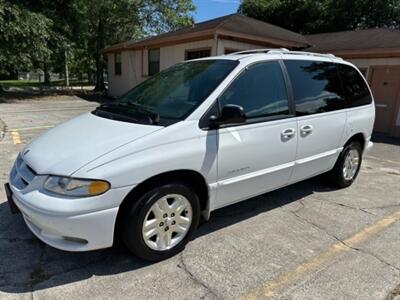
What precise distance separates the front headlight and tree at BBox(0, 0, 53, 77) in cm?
1453

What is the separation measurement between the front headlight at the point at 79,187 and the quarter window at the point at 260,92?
138 cm

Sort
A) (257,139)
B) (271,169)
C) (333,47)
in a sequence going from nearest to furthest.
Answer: (257,139) → (271,169) → (333,47)

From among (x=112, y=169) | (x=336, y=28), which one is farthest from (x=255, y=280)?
(x=336, y=28)

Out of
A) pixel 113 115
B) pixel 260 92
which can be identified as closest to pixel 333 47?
pixel 260 92

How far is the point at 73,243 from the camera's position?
2.56 meters

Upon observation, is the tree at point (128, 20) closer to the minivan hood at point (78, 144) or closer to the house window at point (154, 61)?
the house window at point (154, 61)

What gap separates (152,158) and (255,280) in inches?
→ 53.1

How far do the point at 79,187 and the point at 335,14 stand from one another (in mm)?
25828

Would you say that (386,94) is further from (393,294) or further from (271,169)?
(393,294)

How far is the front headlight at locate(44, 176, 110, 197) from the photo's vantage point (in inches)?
96.3

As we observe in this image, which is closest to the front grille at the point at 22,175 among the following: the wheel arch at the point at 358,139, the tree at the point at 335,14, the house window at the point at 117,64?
the wheel arch at the point at 358,139

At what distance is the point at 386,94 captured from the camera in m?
11.1

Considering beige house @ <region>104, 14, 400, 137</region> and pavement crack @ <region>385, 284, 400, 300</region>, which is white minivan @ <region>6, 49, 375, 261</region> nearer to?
pavement crack @ <region>385, 284, 400, 300</region>

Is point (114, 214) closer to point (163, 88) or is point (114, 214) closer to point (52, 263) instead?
point (52, 263)
